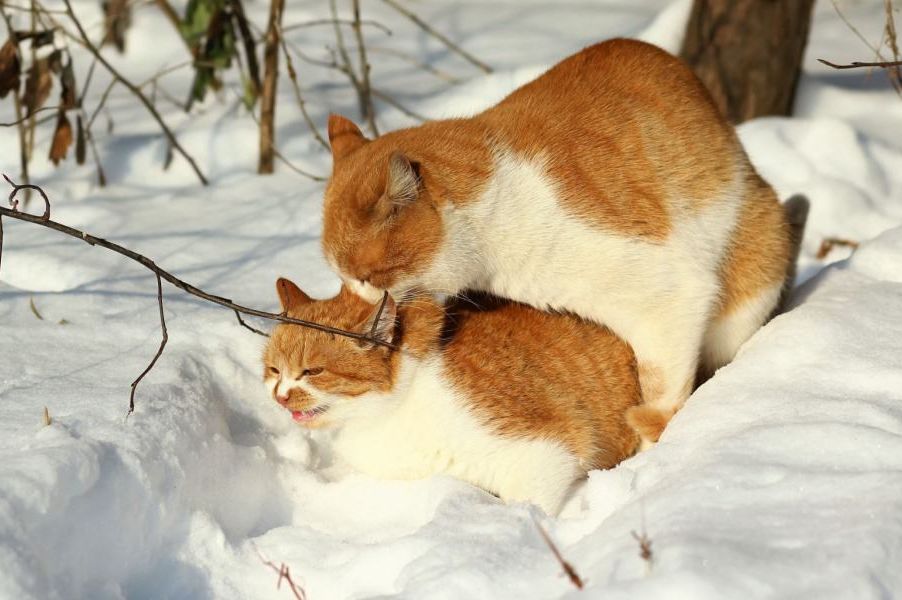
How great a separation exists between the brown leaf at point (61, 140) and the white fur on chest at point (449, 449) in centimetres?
210

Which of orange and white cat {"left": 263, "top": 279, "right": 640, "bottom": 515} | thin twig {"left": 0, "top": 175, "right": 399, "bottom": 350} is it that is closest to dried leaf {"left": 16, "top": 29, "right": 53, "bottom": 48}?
thin twig {"left": 0, "top": 175, "right": 399, "bottom": 350}

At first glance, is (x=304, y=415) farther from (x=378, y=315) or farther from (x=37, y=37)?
(x=37, y=37)

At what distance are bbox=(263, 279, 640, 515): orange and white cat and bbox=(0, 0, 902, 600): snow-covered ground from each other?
0.31ft

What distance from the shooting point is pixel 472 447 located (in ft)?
9.34

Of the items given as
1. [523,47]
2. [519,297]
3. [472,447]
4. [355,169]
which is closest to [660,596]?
[472,447]

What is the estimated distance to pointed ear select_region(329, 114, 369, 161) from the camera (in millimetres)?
3131

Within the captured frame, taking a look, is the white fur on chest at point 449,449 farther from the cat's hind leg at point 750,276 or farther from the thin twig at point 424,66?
the thin twig at point 424,66

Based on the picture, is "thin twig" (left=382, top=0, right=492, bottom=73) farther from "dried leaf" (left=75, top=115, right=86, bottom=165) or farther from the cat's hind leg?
the cat's hind leg

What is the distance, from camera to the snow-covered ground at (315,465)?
2033 millimetres

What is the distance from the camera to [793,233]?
3523 millimetres

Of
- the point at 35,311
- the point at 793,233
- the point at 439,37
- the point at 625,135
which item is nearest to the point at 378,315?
the point at 625,135

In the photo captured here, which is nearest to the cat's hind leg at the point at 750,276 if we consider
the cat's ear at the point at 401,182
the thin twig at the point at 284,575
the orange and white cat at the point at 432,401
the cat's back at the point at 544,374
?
the cat's back at the point at 544,374

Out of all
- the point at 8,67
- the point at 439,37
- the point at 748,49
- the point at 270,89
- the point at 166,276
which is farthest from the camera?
the point at 439,37

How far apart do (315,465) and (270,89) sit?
7.34 ft
